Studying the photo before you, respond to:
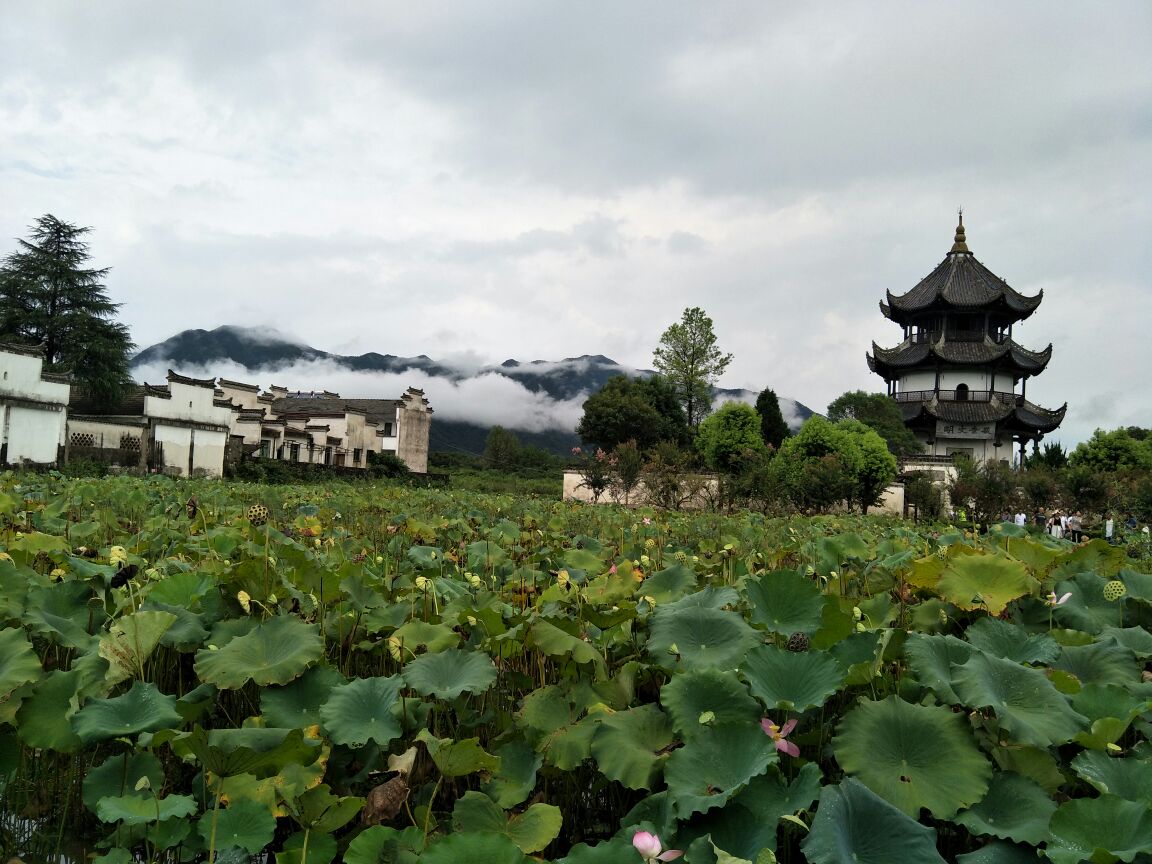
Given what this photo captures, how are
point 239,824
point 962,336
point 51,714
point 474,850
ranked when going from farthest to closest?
point 962,336 → point 51,714 → point 239,824 → point 474,850

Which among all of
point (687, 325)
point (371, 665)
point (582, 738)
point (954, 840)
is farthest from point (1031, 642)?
point (687, 325)

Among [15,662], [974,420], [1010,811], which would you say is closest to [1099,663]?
[1010,811]

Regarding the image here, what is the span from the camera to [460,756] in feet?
3.90

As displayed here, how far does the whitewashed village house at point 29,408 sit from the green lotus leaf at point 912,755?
2324 cm

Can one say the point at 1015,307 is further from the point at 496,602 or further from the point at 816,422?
the point at 496,602

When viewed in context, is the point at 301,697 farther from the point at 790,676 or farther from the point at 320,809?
the point at 790,676

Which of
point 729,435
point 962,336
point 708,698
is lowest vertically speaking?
point 708,698

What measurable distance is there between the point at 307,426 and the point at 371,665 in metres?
35.8

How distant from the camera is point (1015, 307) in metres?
40.3

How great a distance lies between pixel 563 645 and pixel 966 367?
43.5 meters

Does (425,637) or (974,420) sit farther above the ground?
(974,420)

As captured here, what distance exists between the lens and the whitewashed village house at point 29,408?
1991 cm

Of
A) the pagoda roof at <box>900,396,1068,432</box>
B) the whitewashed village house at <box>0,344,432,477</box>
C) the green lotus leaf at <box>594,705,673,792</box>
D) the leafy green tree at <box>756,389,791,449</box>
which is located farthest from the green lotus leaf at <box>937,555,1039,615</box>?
the pagoda roof at <box>900,396,1068,432</box>

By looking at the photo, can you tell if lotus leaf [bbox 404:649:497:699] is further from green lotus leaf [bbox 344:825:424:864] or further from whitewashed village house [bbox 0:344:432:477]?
whitewashed village house [bbox 0:344:432:477]
